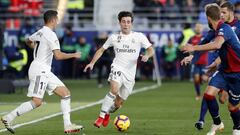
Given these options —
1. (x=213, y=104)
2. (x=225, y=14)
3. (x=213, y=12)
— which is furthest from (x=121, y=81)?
(x=213, y=12)

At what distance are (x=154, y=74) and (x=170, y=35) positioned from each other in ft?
6.53

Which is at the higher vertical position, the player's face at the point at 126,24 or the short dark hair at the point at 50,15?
the short dark hair at the point at 50,15

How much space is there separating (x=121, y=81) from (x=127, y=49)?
2.18 feet

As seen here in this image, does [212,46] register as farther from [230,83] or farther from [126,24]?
[126,24]

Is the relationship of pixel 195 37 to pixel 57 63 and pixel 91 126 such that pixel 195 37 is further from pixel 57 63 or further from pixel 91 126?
pixel 57 63

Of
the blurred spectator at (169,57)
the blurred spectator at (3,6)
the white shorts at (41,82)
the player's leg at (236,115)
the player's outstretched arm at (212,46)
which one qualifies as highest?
the player's outstretched arm at (212,46)

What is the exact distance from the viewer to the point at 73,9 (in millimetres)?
42906

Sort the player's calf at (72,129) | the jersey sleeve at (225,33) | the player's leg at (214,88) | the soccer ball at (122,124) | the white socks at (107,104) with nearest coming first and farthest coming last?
the jersey sleeve at (225,33) < the player's leg at (214,88) < the player's calf at (72,129) < the soccer ball at (122,124) < the white socks at (107,104)

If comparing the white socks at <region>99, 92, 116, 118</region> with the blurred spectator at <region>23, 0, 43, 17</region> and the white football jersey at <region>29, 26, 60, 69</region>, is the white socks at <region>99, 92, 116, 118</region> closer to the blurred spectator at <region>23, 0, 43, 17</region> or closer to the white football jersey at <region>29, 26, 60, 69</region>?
the white football jersey at <region>29, 26, 60, 69</region>

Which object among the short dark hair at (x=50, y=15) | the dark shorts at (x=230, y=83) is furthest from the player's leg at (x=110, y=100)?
the dark shorts at (x=230, y=83)

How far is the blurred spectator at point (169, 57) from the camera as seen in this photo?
38.9 metres

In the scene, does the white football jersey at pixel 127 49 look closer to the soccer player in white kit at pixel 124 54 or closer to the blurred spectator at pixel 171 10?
the soccer player in white kit at pixel 124 54

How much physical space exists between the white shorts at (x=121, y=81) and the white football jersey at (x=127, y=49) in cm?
9

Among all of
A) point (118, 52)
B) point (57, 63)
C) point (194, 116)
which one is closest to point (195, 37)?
point (194, 116)
